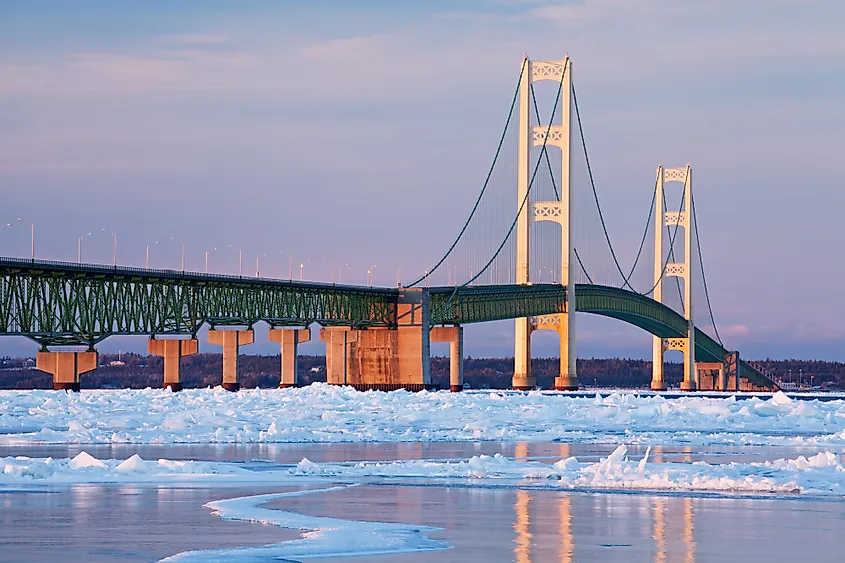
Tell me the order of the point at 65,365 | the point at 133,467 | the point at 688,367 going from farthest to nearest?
the point at 688,367 < the point at 65,365 < the point at 133,467

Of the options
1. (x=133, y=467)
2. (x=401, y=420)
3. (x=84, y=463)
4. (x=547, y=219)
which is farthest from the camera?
(x=547, y=219)

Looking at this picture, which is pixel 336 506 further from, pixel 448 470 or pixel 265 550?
pixel 448 470

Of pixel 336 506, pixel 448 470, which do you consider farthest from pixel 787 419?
pixel 336 506

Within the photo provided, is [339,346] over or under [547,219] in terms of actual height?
under

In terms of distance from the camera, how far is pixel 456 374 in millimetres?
92250

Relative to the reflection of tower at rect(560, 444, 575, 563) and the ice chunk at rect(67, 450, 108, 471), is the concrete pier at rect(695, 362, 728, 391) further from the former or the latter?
the reflection of tower at rect(560, 444, 575, 563)

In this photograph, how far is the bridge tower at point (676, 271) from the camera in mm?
121438

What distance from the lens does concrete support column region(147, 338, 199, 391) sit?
76.1 metres

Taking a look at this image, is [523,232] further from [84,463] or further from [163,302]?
[84,463]

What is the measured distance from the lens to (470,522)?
1348 cm

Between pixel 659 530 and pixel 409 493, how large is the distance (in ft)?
14.1

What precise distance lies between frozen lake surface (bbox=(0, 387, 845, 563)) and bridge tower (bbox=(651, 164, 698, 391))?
292 ft

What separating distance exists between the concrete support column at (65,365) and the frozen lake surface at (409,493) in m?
34.7

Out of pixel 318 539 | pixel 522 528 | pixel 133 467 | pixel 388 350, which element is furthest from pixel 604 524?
pixel 388 350
